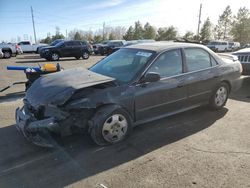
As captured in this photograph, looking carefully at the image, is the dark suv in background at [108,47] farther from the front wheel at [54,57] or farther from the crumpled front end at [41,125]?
the crumpled front end at [41,125]

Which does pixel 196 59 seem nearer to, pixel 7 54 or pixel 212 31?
pixel 7 54

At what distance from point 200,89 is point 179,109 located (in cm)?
68

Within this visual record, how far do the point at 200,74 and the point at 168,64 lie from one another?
0.86 m

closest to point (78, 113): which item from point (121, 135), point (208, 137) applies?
point (121, 135)

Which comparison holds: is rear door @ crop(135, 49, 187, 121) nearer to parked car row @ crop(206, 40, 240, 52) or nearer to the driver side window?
the driver side window

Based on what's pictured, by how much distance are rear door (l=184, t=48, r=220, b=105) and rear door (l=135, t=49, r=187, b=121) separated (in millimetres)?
193

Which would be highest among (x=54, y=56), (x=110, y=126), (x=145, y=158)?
(x=110, y=126)

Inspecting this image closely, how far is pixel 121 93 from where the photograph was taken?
3.83m

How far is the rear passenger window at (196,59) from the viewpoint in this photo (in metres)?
4.74

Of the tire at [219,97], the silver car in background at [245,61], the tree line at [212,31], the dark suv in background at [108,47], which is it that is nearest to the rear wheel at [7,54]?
the dark suv in background at [108,47]

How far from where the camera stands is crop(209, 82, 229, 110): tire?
5.29 metres

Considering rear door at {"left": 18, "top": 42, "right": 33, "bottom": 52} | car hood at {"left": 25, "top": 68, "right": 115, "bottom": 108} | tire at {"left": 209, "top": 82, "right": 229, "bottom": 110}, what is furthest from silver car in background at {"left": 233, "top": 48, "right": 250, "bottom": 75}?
rear door at {"left": 18, "top": 42, "right": 33, "bottom": 52}

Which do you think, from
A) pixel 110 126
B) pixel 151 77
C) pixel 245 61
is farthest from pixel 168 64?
pixel 245 61

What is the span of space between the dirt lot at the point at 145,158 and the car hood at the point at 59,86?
0.79 m
